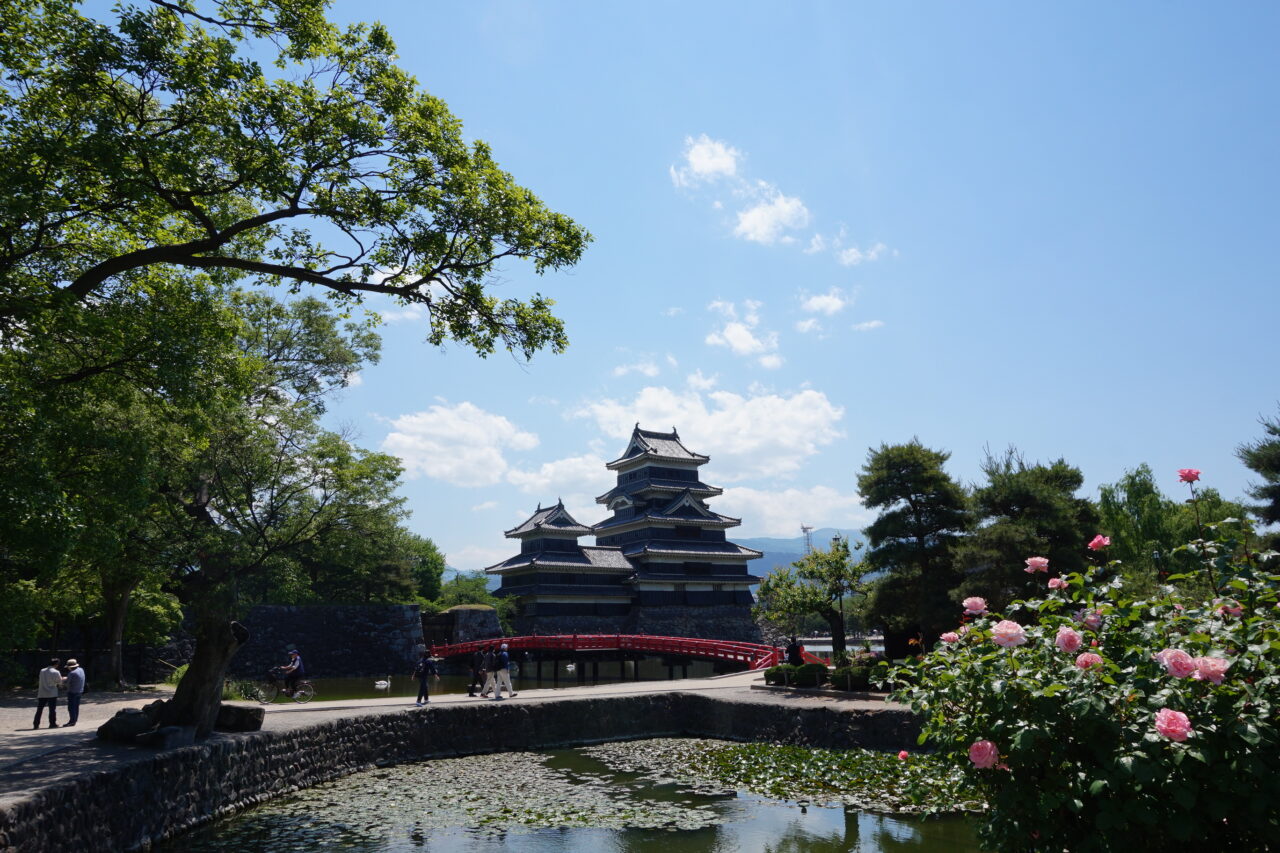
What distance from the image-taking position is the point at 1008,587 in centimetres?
1884

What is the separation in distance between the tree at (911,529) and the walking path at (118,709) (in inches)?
179

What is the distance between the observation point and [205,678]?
1266cm

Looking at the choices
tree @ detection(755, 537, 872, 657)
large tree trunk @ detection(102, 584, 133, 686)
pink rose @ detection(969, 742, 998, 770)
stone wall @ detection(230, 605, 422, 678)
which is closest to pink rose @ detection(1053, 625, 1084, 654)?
pink rose @ detection(969, 742, 998, 770)

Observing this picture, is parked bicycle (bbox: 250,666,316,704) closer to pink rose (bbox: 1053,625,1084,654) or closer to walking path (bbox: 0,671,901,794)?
walking path (bbox: 0,671,901,794)

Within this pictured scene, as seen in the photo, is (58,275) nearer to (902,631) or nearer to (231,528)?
(231,528)

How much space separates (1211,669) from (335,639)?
36315 mm

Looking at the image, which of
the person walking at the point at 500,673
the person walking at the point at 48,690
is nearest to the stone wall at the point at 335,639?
the person walking at the point at 500,673

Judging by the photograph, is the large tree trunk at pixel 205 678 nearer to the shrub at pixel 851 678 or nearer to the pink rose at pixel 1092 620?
the pink rose at pixel 1092 620

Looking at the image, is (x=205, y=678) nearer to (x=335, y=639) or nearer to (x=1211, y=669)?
(x=1211, y=669)

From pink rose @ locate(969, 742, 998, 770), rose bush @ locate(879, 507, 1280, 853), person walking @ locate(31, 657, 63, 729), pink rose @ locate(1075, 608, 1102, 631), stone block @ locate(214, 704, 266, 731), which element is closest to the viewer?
rose bush @ locate(879, 507, 1280, 853)

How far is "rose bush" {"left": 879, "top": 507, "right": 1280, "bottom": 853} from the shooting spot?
3730 mm

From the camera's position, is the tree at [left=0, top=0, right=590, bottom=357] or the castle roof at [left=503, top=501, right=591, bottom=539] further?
the castle roof at [left=503, top=501, right=591, bottom=539]

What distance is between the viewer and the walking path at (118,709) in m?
9.87

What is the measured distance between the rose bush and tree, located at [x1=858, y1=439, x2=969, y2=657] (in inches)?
701
